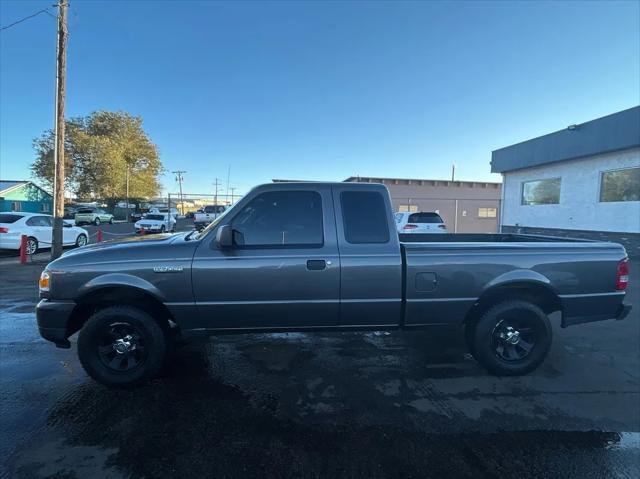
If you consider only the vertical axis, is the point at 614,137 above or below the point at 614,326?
above

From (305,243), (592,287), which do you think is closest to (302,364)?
(305,243)

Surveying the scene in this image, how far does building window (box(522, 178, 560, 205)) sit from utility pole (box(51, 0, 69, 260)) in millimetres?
18960

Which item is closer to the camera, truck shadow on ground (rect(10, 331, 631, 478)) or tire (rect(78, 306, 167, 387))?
truck shadow on ground (rect(10, 331, 631, 478))

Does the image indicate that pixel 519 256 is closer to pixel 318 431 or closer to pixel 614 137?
pixel 318 431

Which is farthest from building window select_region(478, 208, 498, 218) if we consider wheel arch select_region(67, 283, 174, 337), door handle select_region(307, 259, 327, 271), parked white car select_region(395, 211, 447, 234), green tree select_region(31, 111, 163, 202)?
green tree select_region(31, 111, 163, 202)

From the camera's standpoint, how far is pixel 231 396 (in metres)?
3.32

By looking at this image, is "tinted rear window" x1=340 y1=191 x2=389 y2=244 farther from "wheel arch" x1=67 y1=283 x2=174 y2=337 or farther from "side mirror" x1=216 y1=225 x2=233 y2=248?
"wheel arch" x1=67 y1=283 x2=174 y2=337

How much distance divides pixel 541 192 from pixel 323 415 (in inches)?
672

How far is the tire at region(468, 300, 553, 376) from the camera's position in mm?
3684

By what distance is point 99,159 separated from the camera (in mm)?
45594

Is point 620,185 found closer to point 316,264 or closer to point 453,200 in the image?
point 453,200

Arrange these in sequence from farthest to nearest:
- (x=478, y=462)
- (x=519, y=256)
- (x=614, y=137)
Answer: (x=614, y=137) < (x=519, y=256) < (x=478, y=462)

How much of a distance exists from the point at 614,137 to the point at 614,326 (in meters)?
10.0

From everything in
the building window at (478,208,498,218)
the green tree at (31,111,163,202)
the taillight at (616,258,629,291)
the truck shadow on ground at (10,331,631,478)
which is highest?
the green tree at (31,111,163,202)
